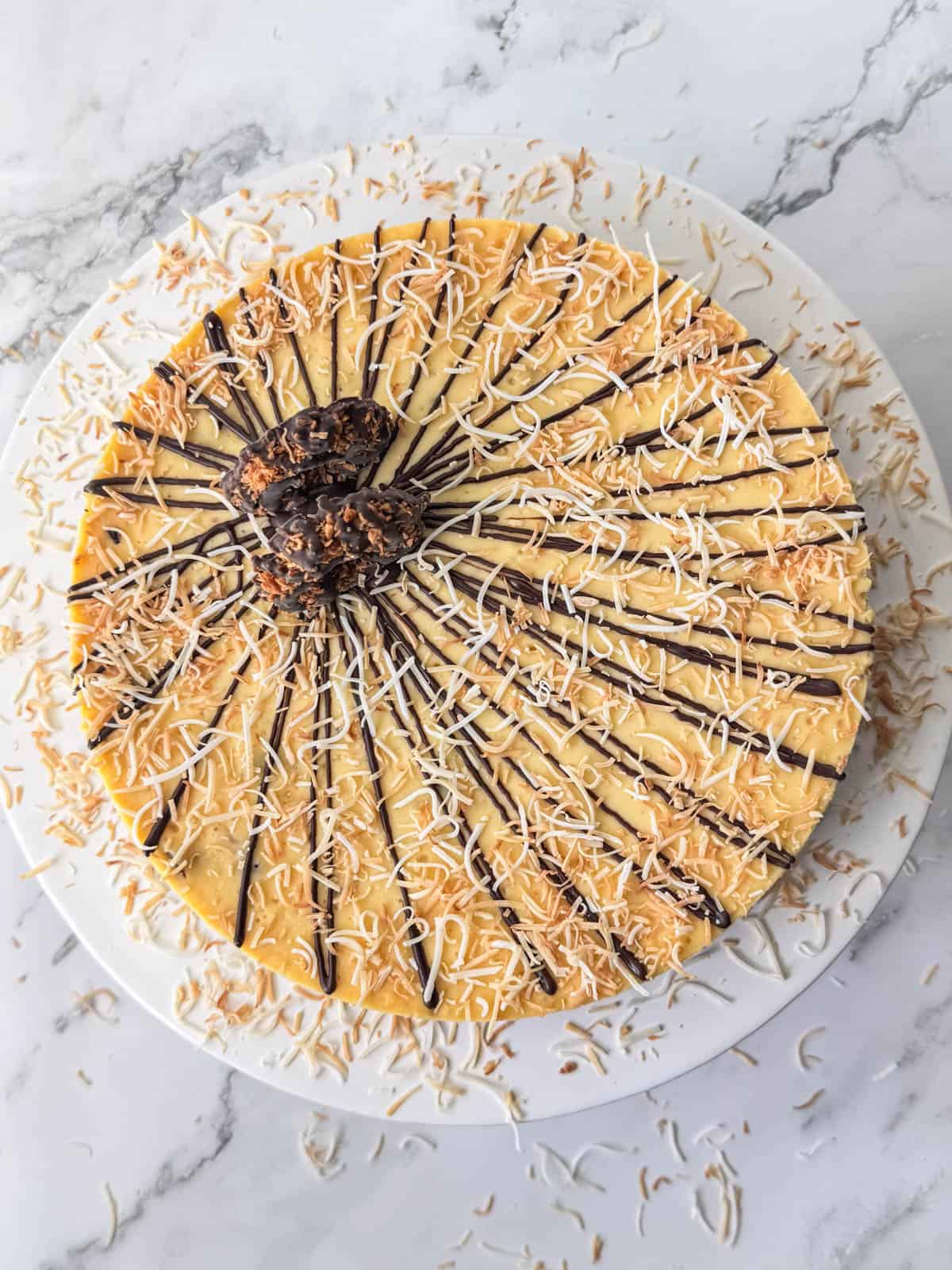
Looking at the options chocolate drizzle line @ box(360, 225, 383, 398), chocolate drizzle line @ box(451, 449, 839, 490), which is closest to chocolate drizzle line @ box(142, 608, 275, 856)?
chocolate drizzle line @ box(360, 225, 383, 398)

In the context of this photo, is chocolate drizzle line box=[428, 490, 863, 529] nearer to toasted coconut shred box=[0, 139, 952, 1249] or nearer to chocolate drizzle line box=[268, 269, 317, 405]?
toasted coconut shred box=[0, 139, 952, 1249]

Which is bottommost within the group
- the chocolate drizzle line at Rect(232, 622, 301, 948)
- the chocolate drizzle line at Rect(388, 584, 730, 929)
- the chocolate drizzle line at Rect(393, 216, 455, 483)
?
the chocolate drizzle line at Rect(388, 584, 730, 929)

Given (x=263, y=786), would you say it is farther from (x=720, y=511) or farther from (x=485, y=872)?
(x=720, y=511)

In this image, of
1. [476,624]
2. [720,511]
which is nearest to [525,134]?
[720,511]

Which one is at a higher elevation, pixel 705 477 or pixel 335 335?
Result: pixel 335 335

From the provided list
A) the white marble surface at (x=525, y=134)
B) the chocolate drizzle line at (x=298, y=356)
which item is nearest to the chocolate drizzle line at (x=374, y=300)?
the chocolate drizzle line at (x=298, y=356)

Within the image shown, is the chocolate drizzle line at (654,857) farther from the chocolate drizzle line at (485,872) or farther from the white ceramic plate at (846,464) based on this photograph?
the white ceramic plate at (846,464)
